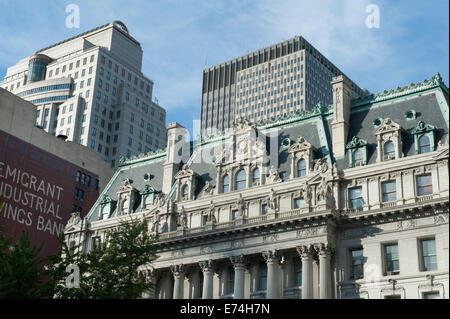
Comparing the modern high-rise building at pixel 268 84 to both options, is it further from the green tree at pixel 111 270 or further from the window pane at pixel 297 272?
the green tree at pixel 111 270

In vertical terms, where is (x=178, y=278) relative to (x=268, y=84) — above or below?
below

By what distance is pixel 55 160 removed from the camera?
95562 mm

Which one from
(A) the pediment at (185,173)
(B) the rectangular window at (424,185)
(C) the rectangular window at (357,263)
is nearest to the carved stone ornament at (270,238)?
(C) the rectangular window at (357,263)

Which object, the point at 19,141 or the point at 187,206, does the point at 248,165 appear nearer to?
the point at 187,206

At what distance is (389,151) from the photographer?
58281 millimetres

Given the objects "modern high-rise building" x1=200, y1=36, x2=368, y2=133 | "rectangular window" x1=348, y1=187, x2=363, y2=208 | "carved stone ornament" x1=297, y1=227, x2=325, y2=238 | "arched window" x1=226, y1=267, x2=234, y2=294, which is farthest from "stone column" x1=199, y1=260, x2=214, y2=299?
"modern high-rise building" x1=200, y1=36, x2=368, y2=133

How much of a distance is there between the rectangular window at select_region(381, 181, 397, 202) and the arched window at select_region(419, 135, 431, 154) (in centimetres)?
361

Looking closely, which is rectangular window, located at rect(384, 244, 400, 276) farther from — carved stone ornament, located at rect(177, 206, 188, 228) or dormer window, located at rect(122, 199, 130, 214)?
dormer window, located at rect(122, 199, 130, 214)

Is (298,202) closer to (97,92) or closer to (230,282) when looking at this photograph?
(230,282)

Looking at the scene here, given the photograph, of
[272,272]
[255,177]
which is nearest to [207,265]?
[272,272]

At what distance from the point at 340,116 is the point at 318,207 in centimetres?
1031

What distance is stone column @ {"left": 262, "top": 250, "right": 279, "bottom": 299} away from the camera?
5709cm

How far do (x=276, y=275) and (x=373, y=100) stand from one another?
1906 centimetres
